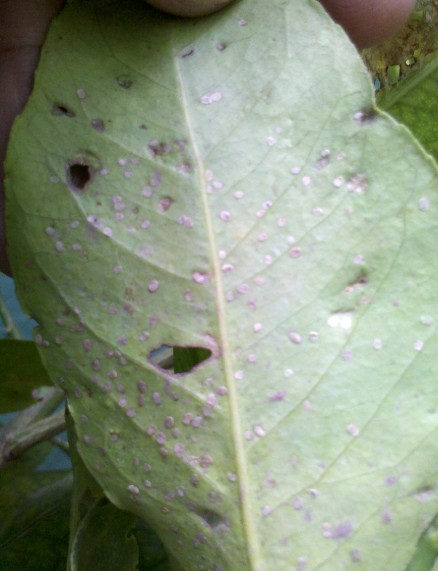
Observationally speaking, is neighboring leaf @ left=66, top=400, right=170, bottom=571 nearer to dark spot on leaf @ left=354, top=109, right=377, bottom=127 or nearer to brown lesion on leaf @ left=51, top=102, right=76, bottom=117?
brown lesion on leaf @ left=51, top=102, right=76, bottom=117

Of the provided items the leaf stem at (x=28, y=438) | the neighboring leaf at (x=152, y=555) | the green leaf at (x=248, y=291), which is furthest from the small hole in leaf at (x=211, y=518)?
the leaf stem at (x=28, y=438)

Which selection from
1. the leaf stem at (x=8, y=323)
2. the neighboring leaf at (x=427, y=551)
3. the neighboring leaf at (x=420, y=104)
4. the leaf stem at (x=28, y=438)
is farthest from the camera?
the leaf stem at (x=8, y=323)

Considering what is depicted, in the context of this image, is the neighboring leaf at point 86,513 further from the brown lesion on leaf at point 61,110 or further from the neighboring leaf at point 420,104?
the neighboring leaf at point 420,104

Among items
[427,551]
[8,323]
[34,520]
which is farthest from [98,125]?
[8,323]

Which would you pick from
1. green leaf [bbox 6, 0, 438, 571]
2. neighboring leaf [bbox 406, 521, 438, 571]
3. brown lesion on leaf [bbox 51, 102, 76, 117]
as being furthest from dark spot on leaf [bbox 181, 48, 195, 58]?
neighboring leaf [bbox 406, 521, 438, 571]

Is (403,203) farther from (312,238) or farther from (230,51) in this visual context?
(230,51)

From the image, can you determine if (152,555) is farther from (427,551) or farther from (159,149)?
(159,149)
